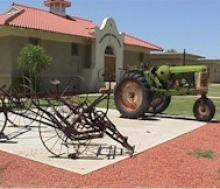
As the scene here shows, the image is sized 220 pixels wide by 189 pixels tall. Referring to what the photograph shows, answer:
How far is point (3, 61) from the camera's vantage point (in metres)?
28.4

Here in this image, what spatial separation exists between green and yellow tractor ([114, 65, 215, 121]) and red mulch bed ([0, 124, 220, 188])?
5.82m

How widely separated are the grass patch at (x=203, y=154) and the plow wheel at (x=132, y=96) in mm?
5422

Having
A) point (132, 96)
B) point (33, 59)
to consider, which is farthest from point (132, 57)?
point (132, 96)

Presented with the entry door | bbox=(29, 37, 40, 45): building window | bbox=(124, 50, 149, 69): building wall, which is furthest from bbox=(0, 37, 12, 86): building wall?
bbox=(124, 50, 149, 69): building wall

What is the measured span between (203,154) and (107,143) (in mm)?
1941

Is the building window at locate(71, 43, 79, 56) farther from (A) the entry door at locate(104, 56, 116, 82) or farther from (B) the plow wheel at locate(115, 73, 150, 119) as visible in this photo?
(B) the plow wheel at locate(115, 73, 150, 119)

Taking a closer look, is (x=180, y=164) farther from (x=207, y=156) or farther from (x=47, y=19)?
(x=47, y=19)

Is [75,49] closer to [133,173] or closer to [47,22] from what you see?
[47,22]

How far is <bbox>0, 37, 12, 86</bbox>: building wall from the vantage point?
2798cm

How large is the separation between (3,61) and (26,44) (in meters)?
1.70

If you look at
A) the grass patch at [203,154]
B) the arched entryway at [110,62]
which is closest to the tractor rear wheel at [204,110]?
the grass patch at [203,154]

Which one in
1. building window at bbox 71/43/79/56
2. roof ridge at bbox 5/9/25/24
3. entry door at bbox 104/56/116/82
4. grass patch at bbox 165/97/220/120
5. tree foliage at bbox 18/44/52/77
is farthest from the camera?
entry door at bbox 104/56/116/82

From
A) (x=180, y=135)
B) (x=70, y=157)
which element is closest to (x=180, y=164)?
(x=70, y=157)

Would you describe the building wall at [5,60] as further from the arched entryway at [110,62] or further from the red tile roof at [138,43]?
the red tile roof at [138,43]
